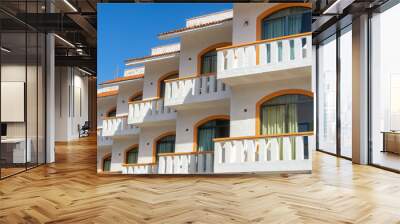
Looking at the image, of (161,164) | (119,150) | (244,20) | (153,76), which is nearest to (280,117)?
(244,20)

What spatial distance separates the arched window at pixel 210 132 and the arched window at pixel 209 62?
0.74 m

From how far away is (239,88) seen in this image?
5.21m

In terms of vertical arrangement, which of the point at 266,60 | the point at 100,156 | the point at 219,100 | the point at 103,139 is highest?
the point at 266,60

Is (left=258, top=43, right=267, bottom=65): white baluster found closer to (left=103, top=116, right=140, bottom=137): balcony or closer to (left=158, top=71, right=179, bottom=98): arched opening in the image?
(left=158, top=71, right=179, bottom=98): arched opening

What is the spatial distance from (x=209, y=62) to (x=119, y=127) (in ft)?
5.35

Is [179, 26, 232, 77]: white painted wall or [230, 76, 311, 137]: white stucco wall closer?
[230, 76, 311, 137]: white stucco wall

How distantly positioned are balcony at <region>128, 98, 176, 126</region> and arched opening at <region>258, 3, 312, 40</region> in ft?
5.73

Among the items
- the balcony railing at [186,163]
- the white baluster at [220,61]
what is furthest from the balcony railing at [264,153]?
the white baluster at [220,61]

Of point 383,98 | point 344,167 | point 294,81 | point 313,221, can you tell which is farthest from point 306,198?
point 383,98

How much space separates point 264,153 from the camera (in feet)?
16.7

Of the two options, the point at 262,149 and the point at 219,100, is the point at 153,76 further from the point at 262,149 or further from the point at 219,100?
the point at 262,149

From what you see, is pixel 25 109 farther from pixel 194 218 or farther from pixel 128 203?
pixel 194 218

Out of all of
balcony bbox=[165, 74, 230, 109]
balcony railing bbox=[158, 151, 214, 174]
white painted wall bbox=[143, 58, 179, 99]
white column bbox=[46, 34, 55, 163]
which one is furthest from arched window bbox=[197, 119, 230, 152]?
white column bbox=[46, 34, 55, 163]

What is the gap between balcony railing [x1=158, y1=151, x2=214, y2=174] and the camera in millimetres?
5211
